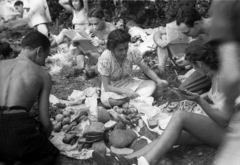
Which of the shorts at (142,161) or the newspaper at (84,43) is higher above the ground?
the newspaper at (84,43)

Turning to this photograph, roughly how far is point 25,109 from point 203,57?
175 centimetres

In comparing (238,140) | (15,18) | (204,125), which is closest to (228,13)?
(238,140)

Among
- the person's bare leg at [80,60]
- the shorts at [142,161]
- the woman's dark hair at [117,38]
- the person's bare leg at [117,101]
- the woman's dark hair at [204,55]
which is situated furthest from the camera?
the person's bare leg at [80,60]

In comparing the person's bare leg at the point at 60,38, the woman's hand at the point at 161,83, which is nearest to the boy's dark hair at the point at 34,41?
A: the woman's hand at the point at 161,83

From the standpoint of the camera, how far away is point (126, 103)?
3.81 meters

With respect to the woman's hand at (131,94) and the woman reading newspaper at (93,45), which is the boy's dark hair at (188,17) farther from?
the woman reading newspaper at (93,45)

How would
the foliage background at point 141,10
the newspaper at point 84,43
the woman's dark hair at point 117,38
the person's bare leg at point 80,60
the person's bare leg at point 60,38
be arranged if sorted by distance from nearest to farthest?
the woman's dark hair at point 117,38 → the newspaper at point 84,43 → the person's bare leg at point 80,60 → the person's bare leg at point 60,38 → the foliage background at point 141,10

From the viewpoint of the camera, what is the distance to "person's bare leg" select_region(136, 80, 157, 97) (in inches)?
157

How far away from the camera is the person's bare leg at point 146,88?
3.99 metres

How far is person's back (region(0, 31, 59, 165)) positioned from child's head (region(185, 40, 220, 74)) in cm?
145

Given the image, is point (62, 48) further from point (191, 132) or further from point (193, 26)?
point (191, 132)

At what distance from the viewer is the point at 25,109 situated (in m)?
2.78

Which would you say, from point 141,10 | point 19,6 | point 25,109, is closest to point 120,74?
point 25,109

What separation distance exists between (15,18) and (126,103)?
15.0 ft
